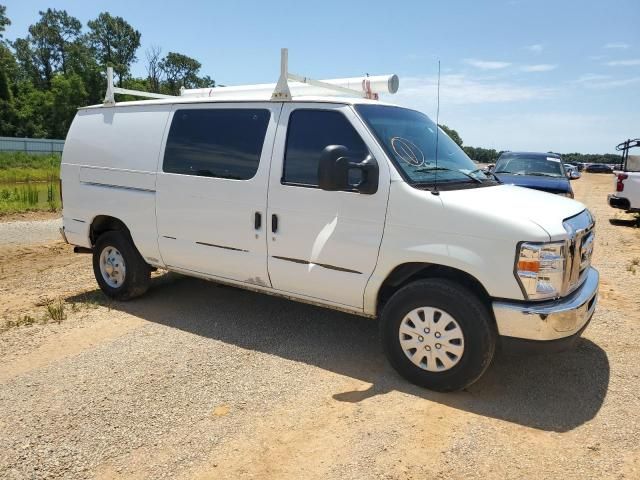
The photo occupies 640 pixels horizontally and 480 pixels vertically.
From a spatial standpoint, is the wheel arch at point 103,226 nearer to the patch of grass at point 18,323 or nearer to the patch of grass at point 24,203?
the patch of grass at point 18,323

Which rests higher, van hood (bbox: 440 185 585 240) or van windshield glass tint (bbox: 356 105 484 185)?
van windshield glass tint (bbox: 356 105 484 185)

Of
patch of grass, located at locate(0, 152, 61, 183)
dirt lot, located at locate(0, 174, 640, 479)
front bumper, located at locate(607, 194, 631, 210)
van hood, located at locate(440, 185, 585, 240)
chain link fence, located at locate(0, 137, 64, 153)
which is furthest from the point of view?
chain link fence, located at locate(0, 137, 64, 153)

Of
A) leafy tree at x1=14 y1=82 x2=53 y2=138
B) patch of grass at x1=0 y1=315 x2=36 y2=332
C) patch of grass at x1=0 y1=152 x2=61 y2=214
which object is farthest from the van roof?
leafy tree at x1=14 y1=82 x2=53 y2=138

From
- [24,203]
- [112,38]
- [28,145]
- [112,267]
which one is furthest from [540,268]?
[112,38]

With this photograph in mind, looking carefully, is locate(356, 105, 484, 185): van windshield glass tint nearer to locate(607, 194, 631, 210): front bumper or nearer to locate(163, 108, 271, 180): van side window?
locate(163, 108, 271, 180): van side window

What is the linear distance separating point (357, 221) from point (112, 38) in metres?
94.4

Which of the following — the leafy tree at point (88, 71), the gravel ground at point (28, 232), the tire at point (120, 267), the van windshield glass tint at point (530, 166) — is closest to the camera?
the tire at point (120, 267)

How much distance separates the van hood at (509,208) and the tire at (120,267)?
11.9ft

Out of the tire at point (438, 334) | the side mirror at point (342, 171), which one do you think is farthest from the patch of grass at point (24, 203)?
the tire at point (438, 334)

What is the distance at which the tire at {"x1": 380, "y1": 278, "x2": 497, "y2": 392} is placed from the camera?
3719 millimetres

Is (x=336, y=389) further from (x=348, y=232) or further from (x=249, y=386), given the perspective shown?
(x=348, y=232)

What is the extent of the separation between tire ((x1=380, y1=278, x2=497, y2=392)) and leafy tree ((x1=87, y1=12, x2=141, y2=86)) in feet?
298

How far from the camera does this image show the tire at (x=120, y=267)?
19.2 ft

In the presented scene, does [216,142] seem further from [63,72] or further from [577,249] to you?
[63,72]
